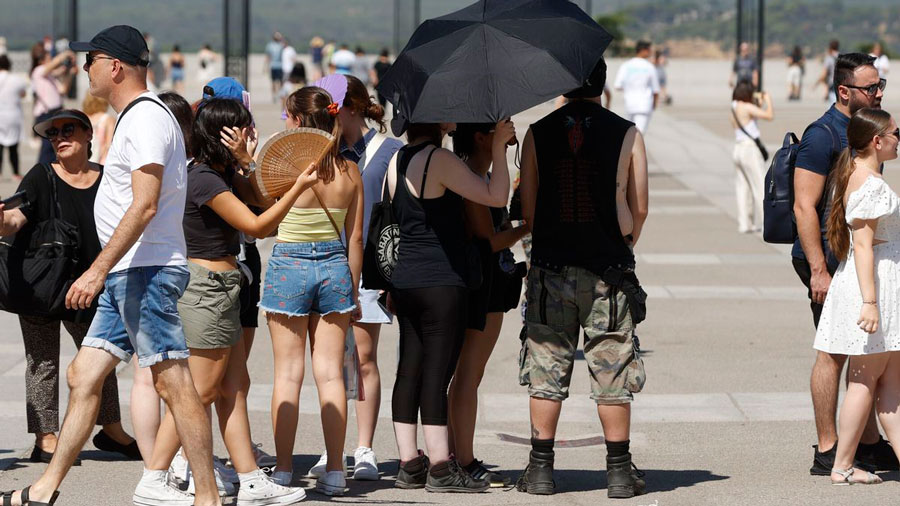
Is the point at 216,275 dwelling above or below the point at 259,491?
above

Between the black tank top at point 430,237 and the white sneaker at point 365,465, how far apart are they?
3.07ft

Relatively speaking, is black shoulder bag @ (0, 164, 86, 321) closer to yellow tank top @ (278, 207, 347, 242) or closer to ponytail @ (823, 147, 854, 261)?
yellow tank top @ (278, 207, 347, 242)

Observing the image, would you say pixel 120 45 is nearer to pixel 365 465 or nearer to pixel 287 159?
pixel 287 159

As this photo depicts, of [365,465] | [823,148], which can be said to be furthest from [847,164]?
[365,465]

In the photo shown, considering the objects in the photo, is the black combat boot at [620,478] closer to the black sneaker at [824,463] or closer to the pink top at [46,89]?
the black sneaker at [824,463]

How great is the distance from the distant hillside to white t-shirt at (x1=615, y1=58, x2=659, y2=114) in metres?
59.5

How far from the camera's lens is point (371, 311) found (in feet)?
20.2

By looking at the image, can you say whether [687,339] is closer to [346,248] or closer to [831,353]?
[831,353]

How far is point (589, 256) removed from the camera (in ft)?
17.8

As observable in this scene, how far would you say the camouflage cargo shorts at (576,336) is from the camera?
5434mm

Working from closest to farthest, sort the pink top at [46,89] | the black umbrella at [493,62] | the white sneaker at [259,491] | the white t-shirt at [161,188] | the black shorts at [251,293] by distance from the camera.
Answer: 1. the white t-shirt at [161,188]
2. the black umbrella at [493,62]
3. the white sneaker at [259,491]
4. the black shorts at [251,293]
5. the pink top at [46,89]

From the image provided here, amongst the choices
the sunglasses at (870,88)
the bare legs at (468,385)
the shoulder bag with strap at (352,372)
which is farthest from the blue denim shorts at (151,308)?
the sunglasses at (870,88)

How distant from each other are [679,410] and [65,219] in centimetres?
356

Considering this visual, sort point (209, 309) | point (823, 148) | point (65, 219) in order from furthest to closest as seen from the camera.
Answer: point (65, 219) < point (823, 148) < point (209, 309)
